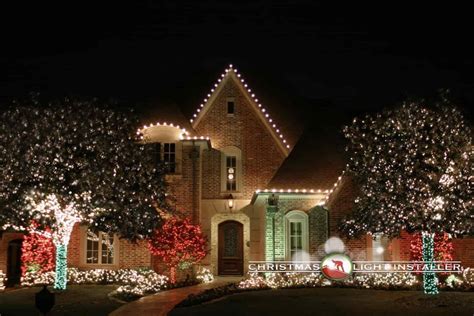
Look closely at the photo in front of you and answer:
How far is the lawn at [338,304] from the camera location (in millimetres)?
16281

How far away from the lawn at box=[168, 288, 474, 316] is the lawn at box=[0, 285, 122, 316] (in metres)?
2.36

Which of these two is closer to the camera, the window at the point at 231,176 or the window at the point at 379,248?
the window at the point at 379,248

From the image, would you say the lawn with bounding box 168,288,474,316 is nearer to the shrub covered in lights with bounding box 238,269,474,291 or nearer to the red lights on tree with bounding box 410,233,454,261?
the shrub covered in lights with bounding box 238,269,474,291

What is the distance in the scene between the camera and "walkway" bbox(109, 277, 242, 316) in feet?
55.4

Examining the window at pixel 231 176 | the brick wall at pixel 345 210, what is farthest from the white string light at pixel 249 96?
the brick wall at pixel 345 210

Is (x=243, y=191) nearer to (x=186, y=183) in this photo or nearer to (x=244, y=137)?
(x=244, y=137)

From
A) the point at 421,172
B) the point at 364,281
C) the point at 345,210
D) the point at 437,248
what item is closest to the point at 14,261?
the point at 345,210

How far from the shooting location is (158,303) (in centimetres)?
1870

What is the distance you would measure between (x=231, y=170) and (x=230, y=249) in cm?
351

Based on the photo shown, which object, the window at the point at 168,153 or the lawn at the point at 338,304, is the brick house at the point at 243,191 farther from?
the lawn at the point at 338,304

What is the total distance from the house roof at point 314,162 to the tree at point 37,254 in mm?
9079

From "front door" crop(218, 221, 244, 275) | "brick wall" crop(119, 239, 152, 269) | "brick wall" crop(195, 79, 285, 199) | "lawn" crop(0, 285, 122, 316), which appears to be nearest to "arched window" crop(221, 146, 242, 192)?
"brick wall" crop(195, 79, 285, 199)

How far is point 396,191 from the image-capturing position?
18812 millimetres

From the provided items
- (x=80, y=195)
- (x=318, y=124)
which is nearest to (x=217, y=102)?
(x=318, y=124)
